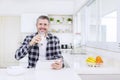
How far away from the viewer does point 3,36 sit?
6.59m

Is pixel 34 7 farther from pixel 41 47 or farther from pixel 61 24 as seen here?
pixel 41 47

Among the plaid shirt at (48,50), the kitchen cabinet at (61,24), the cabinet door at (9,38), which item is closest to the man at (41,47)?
the plaid shirt at (48,50)

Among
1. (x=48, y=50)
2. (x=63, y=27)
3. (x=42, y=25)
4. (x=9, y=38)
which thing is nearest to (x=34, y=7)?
(x=63, y=27)

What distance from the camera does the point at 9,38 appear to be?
6621 millimetres

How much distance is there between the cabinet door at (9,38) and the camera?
21.6 ft

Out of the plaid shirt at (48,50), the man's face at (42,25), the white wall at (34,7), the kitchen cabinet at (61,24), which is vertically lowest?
the plaid shirt at (48,50)

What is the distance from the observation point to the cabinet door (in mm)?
6598

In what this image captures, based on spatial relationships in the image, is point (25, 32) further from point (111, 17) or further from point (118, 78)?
point (118, 78)

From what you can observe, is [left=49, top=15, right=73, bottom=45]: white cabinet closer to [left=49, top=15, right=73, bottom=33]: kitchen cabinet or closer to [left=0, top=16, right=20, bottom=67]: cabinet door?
[left=49, top=15, right=73, bottom=33]: kitchen cabinet

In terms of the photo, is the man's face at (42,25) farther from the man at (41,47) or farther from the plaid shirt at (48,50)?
the plaid shirt at (48,50)

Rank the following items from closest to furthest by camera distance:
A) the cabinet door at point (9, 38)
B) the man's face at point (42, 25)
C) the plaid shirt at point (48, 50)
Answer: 1. the man's face at point (42, 25)
2. the plaid shirt at point (48, 50)
3. the cabinet door at point (9, 38)

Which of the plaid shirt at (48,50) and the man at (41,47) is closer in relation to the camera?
the man at (41,47)

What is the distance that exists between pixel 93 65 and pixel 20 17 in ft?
16.9

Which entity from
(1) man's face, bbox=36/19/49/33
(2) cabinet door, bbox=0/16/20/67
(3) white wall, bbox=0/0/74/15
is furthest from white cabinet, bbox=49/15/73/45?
(1) man's face, bbox=36/19/49/33
